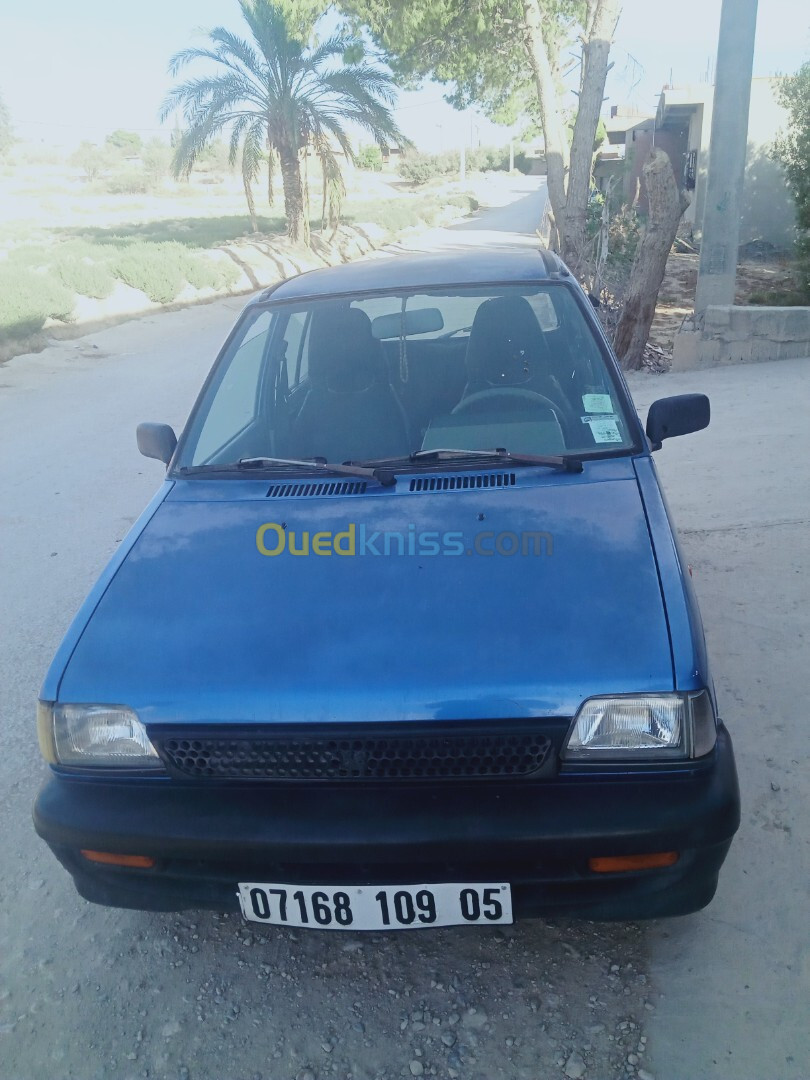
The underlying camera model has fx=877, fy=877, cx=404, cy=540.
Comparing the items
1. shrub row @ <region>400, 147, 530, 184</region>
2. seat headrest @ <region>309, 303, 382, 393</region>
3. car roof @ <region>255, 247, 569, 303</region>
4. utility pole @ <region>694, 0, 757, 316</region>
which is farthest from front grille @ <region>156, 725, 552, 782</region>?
shrub row @ <region>400, 147, 530, 184</region>

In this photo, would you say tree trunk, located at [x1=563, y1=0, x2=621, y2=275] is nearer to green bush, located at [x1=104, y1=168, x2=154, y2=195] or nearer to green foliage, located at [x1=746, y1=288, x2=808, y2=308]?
green foliage, located at [x1=746, y1=288, x2=808, y2=308]

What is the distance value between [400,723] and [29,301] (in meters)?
14.8

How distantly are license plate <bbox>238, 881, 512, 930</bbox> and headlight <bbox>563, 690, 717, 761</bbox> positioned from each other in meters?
0.38

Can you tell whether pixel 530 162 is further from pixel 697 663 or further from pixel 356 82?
pixel 697 663

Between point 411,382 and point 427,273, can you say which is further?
point 427,273

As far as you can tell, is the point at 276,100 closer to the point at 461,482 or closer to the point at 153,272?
the point at 153,272

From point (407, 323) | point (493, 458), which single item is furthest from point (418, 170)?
point (493, 458)

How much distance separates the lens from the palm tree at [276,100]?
1953 cm

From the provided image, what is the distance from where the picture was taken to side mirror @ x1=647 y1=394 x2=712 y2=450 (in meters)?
3.04

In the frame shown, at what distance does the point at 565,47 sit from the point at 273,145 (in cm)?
813

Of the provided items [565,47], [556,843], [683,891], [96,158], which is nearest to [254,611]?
[556,843]

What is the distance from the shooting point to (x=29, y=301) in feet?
48.1

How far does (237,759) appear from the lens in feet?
6.73

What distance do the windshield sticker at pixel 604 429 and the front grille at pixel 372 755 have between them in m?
1.28
